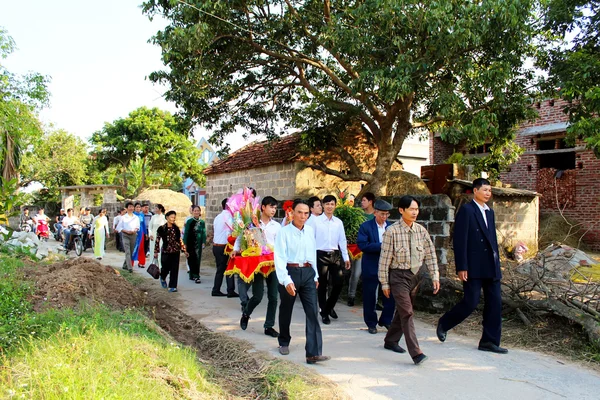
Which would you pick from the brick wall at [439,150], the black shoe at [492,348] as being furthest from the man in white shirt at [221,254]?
the brick wall at [439,150]

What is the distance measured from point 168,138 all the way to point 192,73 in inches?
794

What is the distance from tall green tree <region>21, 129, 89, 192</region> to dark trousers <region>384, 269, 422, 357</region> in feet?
101

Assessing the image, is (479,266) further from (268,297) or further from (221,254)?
(221,254)

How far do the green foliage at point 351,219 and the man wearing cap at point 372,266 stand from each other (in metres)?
1.56

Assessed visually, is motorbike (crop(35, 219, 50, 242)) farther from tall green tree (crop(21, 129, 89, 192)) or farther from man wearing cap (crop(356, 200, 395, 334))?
man wearing cap (crop(356, 200, 395, 334))

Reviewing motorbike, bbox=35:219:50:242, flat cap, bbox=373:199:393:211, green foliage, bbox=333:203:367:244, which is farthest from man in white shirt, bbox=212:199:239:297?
motorbike, bbox=35:219:50:242

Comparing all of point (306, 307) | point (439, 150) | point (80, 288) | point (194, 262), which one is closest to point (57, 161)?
point (439, 150)

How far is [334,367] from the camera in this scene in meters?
4.91

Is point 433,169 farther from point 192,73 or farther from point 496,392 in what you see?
point 496,392

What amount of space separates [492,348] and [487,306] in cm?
45

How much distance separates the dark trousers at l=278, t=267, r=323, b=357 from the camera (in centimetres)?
501

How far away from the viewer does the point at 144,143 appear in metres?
29.1

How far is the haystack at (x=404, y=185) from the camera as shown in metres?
13.7

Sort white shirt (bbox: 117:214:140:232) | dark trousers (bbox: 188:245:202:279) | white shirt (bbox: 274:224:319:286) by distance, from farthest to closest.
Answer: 1. white shirt (bbox: 117:214:140:232)
2. dark trousers (bbox: 188:245:202:279)
3. white shirt (bbox: 274:224:319:286)
